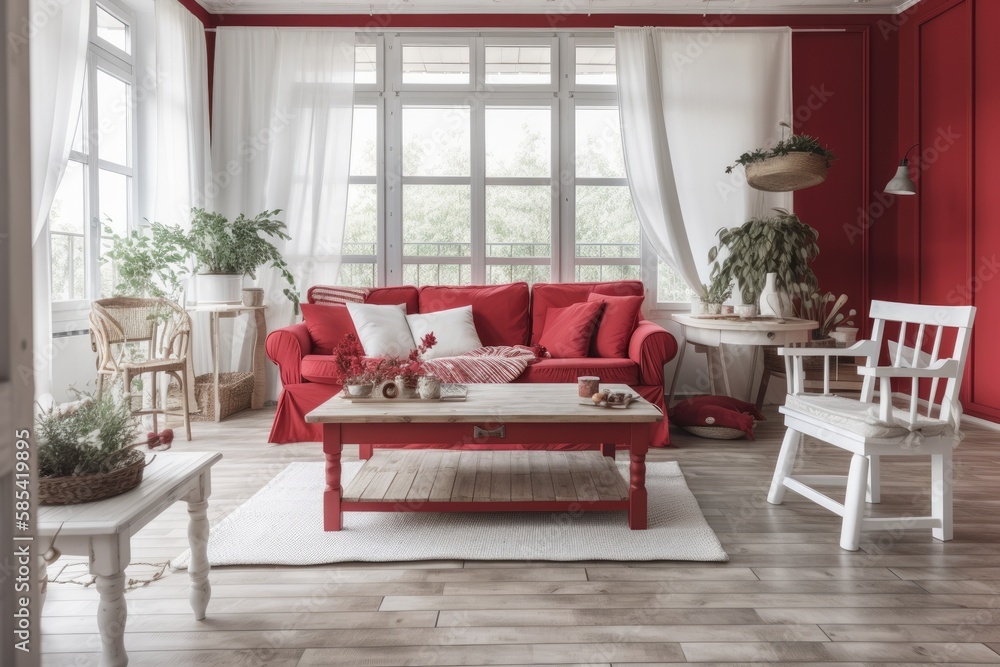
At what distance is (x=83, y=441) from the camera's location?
136 cm

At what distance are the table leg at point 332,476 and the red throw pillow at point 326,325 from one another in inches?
66.7

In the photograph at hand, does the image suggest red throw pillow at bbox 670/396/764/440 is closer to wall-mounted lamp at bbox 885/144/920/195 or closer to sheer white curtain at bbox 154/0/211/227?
wall-mounted lamp at bbox 885/144/920/195

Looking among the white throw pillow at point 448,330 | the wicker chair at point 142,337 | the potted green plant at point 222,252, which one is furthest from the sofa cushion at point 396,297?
the wicker chair at point 142,337

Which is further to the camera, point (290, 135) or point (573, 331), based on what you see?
point (290, 135)

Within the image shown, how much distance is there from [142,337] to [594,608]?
10.4ft

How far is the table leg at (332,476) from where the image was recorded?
7.66 feet

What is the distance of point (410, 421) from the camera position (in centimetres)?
234

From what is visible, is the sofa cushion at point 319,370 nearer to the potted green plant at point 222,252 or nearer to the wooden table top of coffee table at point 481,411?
the potted green plant at point 222,252

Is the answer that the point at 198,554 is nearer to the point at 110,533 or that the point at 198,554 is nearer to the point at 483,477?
the point at 110,533

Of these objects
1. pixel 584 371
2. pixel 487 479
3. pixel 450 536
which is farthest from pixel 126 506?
pixel 584 371

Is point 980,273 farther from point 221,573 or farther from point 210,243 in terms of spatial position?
point 210,243

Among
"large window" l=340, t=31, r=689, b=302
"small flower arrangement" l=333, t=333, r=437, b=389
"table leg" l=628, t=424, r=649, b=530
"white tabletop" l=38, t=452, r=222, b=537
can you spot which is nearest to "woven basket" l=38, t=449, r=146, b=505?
"white tabletop" l=38, t=452, r=222, b=537

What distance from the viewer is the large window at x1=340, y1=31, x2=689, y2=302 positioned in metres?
4.86

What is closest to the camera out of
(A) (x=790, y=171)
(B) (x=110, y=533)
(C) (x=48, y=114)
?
(B) (x=110, y=533)
